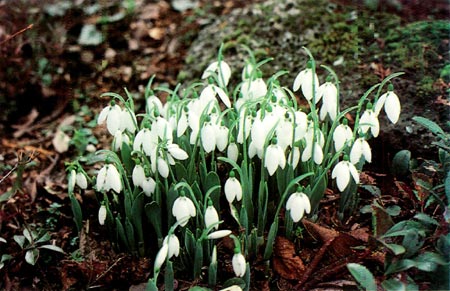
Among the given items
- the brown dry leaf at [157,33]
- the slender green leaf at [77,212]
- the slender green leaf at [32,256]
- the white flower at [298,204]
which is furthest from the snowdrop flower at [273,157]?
the brown dry leaf at [157,33]

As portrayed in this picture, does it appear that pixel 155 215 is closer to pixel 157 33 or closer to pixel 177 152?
pixel 177 152

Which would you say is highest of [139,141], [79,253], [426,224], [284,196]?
[139,141]

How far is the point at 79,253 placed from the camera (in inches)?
108

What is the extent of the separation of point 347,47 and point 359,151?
1319mm

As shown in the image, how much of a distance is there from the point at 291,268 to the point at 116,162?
759mm

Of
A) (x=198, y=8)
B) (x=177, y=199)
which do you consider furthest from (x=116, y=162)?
(x=198, y=8)

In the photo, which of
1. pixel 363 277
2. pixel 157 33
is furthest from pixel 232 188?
pixel 157 33

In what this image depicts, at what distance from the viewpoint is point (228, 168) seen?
267cm

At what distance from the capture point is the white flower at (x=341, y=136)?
242cm

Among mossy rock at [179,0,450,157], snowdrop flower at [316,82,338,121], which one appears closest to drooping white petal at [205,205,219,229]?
snowdrop flower at [316,82,338,121]

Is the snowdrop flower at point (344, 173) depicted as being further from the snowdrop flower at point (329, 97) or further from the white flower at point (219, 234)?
the white flower at point (219, 234)

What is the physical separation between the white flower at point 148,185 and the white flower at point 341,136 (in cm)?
69

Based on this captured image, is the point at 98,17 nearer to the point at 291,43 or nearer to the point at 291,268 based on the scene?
the point at 291,43

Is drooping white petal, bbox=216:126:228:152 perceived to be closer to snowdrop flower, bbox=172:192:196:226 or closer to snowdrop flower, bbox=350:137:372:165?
snowdrop flower, bbox=172:192:196:226
